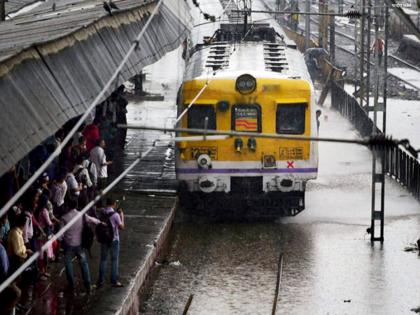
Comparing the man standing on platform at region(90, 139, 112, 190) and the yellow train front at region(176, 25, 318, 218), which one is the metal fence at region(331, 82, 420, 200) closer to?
the yellow train front at region(176, 25, 318, 218)

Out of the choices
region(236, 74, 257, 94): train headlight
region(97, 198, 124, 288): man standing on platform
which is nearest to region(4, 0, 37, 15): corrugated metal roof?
region(236, 74, 257, 94): train headlight

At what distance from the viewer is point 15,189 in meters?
16.5

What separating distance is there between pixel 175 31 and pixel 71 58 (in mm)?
9881

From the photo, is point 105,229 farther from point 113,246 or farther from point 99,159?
point 99,159

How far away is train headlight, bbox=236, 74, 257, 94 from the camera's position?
2253 centimetres

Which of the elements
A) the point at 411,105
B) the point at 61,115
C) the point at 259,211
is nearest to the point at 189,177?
the point at 259,211

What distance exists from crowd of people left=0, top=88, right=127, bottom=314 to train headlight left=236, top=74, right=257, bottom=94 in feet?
11.5

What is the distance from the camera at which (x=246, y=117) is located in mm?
22703

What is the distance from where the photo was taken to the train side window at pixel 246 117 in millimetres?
22688

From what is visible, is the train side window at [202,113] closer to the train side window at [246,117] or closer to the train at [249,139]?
the train at [249,139]

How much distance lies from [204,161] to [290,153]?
1.46m

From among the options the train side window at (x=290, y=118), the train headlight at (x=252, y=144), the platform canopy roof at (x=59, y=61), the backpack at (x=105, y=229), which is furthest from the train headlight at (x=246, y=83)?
the backpack at (x=105, y=229)

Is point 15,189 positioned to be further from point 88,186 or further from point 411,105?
point 411,105

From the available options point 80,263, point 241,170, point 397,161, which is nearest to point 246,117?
point 241,170
